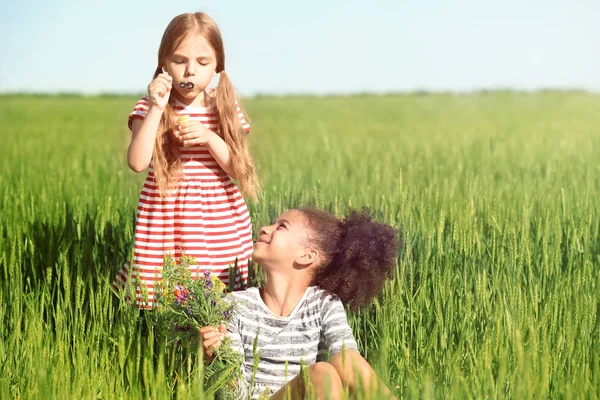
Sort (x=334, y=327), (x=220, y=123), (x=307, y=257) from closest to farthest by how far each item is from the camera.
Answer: (x=334, y=327) → (x=307, y=257) → (x=220, y=123)

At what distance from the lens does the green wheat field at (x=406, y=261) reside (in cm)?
215

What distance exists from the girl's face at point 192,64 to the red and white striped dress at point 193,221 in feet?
0.31

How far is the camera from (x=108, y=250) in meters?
3.58

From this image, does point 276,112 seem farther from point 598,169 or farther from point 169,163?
point 169,163

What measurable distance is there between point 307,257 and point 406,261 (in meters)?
0.55

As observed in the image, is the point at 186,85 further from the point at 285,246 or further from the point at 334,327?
the point at 334,327

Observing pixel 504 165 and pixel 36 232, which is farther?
pixel 504 165

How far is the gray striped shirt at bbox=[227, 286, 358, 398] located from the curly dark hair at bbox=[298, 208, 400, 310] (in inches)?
3.2

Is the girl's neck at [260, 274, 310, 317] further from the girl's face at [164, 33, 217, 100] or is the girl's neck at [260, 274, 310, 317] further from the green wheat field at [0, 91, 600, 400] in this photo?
the girl's face at [164, 33, 217, 100]

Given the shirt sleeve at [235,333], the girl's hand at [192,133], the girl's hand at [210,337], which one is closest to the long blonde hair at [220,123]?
the girl's hand at [192,133]

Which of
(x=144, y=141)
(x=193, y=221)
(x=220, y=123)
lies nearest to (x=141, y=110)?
(x=144, y=141)

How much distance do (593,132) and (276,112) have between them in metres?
7.89

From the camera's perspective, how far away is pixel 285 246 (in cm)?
242

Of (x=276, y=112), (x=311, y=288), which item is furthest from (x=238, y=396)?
(x=276, y=112)
